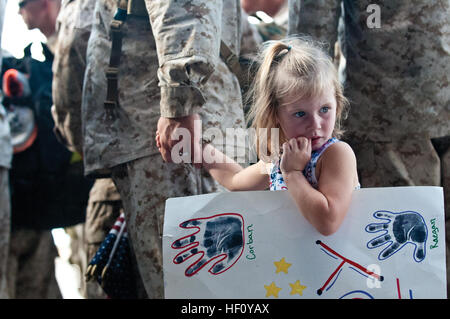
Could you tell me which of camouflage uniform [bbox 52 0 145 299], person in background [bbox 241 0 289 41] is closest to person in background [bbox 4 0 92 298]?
camouflage uniform [bbox 52 0 145 299]

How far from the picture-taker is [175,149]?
2.01m

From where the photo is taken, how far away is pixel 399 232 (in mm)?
1509

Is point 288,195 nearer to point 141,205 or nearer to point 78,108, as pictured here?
point 141,205

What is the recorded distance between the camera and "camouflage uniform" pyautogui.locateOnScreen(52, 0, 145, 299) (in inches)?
124

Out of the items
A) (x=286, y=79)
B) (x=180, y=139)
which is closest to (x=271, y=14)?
(x=180, y=139)

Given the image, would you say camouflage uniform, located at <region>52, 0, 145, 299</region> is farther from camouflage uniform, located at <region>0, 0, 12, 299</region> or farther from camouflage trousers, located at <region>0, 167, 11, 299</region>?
camouflage trousers, located at <region>0, 167, 11, 299</region>

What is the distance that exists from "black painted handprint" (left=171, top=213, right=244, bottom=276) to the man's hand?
1.38ft

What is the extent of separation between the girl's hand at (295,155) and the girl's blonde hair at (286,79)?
14cm

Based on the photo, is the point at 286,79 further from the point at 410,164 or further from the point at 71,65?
the point at 71,65

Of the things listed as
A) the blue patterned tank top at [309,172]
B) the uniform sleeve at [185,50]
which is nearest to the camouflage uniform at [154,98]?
the uniform sleeve at [185,50]

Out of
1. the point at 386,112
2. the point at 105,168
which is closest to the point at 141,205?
the point at 105,168

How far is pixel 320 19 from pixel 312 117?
0.83 m
